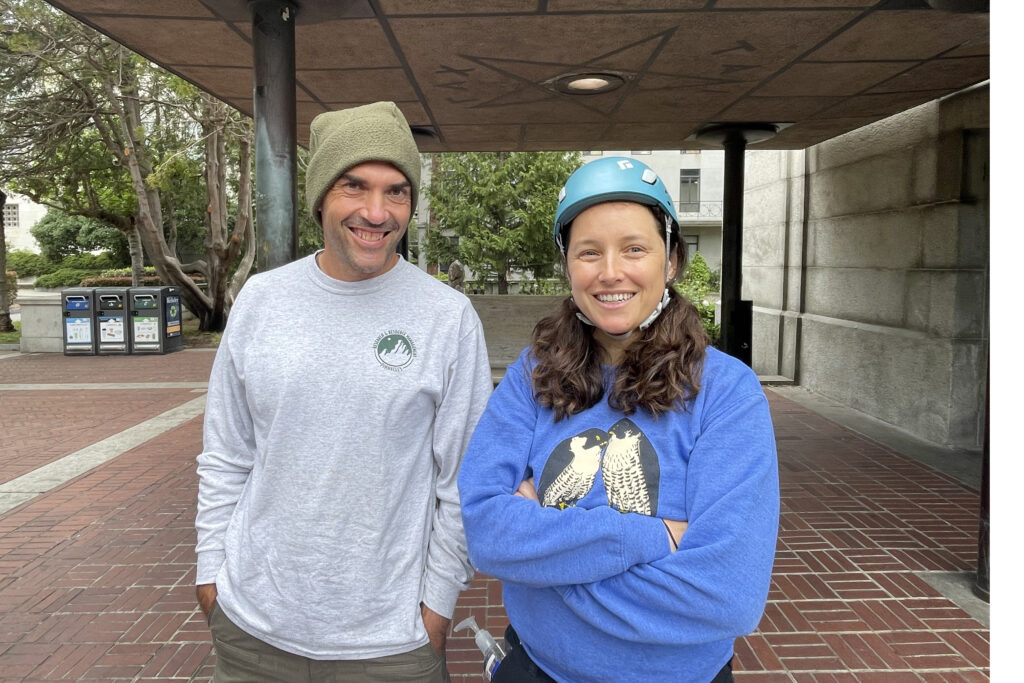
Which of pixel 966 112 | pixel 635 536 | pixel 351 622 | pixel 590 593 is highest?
pixel 966 112

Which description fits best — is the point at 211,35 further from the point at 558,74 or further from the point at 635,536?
the point at 635,536

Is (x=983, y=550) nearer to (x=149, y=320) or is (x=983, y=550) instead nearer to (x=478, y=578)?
(x=478, y=578)

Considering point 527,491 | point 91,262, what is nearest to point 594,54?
point 527,491

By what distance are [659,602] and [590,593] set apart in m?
0.14

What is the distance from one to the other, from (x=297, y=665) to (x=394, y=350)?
800 millimetres

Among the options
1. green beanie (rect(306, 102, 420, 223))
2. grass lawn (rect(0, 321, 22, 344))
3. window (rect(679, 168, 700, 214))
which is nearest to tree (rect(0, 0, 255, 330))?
grass lawn (rect(0, 321, 22, 344))

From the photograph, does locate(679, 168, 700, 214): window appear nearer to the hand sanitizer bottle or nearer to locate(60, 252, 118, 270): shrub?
locate(60, 252, 118, 270): shrub

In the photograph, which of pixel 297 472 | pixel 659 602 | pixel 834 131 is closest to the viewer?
pixel 659 602

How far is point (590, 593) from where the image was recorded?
1381 mm

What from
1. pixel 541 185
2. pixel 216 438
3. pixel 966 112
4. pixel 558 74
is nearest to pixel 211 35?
pixel 558 74

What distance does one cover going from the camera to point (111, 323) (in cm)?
1491

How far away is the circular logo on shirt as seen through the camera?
1727 millimetres

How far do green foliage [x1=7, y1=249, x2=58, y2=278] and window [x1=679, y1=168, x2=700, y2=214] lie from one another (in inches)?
1327

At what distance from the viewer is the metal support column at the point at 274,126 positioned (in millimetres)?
4656
